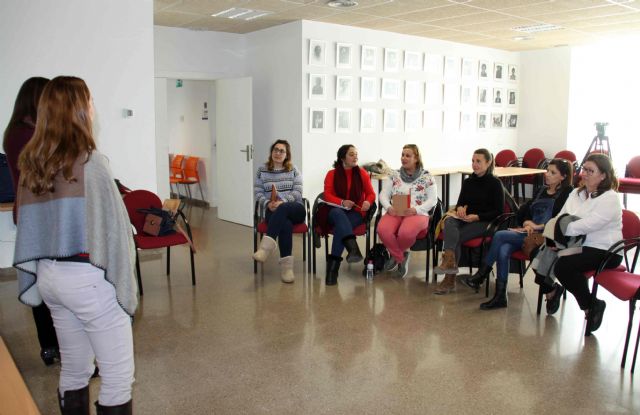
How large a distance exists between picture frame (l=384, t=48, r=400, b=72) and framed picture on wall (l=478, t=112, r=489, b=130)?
2155mm

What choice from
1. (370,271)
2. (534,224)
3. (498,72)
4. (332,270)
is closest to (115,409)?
(332,270)

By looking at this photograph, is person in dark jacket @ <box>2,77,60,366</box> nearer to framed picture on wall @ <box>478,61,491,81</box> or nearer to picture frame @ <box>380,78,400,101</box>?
picture frame @ <box>380,78,400,101</box>

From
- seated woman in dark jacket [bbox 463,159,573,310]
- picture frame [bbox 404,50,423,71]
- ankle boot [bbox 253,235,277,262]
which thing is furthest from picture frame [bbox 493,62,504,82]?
ankle boot [bbox 253,235,277,262]

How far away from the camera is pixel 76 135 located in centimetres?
191

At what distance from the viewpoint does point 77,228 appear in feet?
6.34

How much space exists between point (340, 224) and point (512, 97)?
6.37 metres

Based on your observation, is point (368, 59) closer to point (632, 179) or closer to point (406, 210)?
point (406, 210)

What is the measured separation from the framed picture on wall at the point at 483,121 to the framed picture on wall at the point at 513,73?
999mm

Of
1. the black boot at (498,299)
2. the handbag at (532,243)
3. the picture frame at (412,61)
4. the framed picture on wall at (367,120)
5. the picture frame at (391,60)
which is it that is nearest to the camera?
the handbag at (532,243)

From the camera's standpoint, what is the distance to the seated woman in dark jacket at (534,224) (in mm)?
4410

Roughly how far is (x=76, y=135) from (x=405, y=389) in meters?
2.09

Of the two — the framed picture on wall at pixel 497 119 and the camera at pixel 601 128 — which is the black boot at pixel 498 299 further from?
the framed picture on wall at pixel 497 119

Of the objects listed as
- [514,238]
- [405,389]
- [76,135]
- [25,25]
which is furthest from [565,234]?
[25,25]

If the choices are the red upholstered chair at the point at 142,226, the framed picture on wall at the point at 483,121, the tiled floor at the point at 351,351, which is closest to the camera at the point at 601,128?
the framed picture on wall at the point at 483,121
